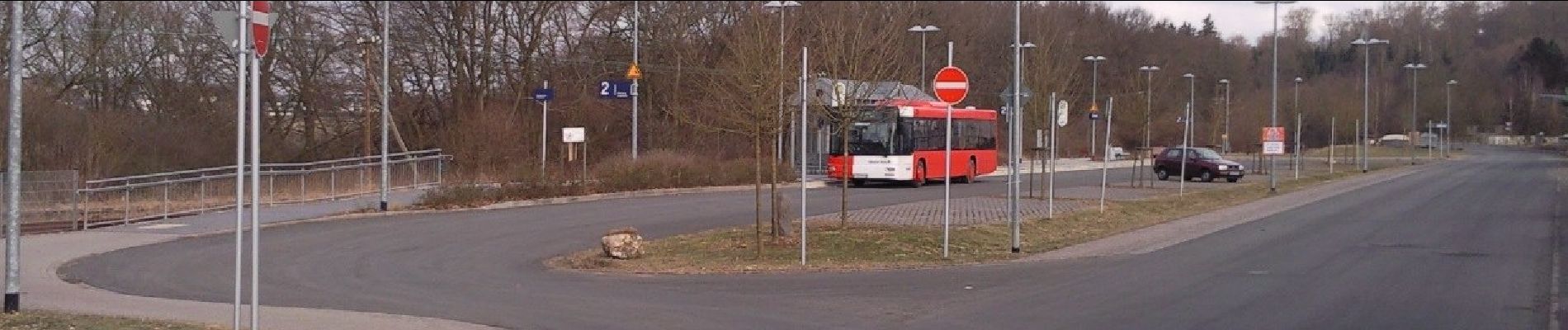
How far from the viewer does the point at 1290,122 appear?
7306cm

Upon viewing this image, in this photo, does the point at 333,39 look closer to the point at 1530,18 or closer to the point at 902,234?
the point at 902,234

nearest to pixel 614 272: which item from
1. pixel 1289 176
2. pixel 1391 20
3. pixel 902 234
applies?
pixel 902 234

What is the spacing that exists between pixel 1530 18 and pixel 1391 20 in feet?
162

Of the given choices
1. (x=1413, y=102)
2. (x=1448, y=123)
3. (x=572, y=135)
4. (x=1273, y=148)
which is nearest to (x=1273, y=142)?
(x=1273, y=148)

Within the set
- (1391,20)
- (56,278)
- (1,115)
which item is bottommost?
(56,278)

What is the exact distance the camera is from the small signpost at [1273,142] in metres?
42.2

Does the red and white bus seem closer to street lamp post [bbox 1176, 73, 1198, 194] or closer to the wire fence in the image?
street lamp post [bbox 1176, 73, 1198, 194]

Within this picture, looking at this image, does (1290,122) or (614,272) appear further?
(1290,122)

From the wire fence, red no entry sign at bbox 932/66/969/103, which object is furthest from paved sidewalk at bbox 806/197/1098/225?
the wire fence

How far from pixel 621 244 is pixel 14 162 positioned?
7.24m

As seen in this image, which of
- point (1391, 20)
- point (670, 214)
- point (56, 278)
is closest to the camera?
point (56, 278)

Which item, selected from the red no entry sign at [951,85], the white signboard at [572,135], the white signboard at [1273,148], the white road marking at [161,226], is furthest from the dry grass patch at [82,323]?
the white signboard at [1273,148]

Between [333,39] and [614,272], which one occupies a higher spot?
[333,39]

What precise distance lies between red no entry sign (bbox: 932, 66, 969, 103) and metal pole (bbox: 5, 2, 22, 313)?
9522 millimetres
